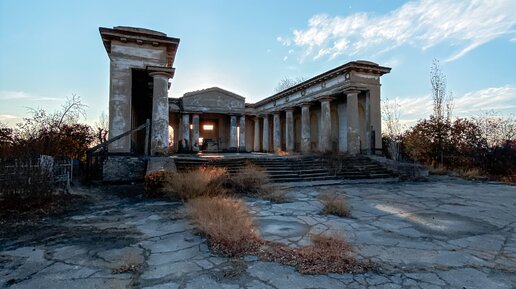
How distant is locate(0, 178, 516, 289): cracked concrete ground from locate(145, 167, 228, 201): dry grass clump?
0.63 m

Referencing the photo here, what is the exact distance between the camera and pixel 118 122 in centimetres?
1047

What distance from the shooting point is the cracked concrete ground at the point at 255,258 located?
2.64 m

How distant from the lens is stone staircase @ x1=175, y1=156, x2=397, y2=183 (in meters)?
10.4

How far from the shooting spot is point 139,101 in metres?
15.1

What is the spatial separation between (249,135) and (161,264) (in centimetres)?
2445

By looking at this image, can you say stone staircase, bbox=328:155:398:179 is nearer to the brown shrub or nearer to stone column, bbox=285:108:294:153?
the brown shrub

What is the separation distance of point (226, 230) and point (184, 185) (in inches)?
133

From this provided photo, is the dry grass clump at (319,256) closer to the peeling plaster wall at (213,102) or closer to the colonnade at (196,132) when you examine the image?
the colonnade at (196,132)

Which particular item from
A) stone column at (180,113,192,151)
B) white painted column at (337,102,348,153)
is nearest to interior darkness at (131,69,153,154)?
stone column at (180,113,192,151)

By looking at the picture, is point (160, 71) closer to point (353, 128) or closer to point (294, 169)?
point (294, 169)

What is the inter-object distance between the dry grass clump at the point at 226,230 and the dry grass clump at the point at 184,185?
1998 millimetres

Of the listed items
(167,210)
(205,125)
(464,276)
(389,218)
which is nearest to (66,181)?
(167,210)

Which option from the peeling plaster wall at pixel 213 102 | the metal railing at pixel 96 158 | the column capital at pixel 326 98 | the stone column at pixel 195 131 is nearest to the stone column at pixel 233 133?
the peeling plaster wall at pixel 213 102

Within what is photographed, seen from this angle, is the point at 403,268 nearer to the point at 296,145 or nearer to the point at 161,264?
the point at 161,264
